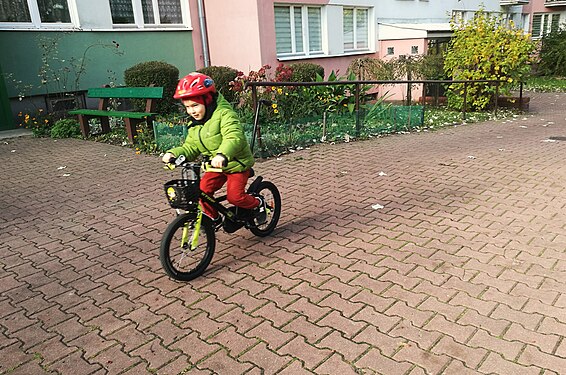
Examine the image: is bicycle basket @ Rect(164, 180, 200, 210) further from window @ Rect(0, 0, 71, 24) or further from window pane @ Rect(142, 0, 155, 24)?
window pane @ Rect(142, 0, 155, 24)

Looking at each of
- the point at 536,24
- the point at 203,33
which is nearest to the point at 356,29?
the point at 203,33

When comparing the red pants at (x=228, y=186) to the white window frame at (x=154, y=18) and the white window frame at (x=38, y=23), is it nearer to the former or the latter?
the white window frame at (x=38, y=23)

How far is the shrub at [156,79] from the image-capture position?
10.8 m

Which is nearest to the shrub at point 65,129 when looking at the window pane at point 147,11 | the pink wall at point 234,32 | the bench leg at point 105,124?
the bench leg at point 105,124

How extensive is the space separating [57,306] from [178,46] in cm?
1209

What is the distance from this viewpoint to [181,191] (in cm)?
346

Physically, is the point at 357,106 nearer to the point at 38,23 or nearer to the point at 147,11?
the point at 147,11

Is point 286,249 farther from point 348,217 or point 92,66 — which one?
point 92,66

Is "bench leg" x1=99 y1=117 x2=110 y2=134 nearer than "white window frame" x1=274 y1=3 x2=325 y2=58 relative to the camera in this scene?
Yes

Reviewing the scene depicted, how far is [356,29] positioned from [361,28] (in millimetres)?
378

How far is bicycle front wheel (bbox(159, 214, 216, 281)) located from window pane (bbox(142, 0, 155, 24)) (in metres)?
11.5

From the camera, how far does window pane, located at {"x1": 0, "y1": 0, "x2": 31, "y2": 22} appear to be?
36.1 feet

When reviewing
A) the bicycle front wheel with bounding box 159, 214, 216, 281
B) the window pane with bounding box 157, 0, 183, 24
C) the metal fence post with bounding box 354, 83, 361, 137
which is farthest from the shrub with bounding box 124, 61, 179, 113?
the bicycle front wheel with bounding box 159, 214, 216, 281

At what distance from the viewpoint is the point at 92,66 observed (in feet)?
41.0
